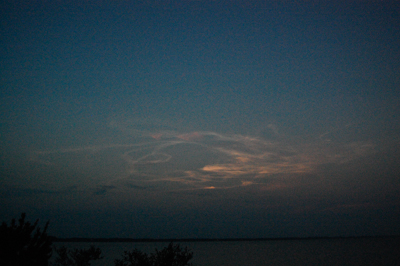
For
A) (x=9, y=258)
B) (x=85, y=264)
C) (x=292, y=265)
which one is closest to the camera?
(x=9, y=258)

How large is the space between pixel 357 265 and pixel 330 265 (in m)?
9.17

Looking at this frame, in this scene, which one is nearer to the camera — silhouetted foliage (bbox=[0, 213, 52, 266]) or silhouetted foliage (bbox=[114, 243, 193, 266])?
silhouetted foliage (bbox=[0, 213, 52, 266])

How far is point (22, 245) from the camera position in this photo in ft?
50.5

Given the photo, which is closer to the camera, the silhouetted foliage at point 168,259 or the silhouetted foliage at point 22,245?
the silhouetted foliage at point 22,245

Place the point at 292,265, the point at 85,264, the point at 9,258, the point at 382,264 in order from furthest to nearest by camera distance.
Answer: the point at 292,265 → the point at 382,264 → the point at 85,264 → the point at 9,258

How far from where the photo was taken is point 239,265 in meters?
112

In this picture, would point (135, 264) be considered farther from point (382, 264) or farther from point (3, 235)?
point (382, 264)

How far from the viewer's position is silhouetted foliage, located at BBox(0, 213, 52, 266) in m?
15.0

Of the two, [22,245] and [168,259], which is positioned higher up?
[22,245]

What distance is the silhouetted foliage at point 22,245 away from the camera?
589 inches

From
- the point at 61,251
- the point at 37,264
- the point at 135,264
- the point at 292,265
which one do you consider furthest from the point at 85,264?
the point at 292,265

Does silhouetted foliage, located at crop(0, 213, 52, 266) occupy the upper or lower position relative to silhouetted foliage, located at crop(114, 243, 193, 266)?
upper

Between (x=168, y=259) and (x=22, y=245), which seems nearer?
(x=22, y=245)

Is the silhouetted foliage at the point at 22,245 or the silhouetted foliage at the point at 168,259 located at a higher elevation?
the silhouetted foliage at the point at 22,245
